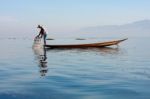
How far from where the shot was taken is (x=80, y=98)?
392 inches

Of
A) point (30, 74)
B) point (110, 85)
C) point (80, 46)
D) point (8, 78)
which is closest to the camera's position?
point (110, 85)

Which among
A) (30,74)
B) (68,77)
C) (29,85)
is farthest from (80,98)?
(30,74)

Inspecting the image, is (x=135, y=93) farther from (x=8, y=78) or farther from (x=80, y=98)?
(x=8, y=78)

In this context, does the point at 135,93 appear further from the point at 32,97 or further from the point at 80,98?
the point at 32,97

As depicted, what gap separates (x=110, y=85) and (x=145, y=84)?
1368 mm

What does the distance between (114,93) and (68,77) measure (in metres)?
3.91

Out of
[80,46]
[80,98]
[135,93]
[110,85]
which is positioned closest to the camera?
[80,98]

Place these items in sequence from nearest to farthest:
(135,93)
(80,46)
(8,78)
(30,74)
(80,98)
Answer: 1. (80,98)
2. (135,93)
3. (8,78)
4. (30,74)
5. (80,46)

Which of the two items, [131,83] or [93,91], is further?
[131,83]

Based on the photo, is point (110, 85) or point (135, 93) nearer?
point (135, 93)

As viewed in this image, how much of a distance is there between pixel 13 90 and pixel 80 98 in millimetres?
2566

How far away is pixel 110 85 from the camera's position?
39.9 feet

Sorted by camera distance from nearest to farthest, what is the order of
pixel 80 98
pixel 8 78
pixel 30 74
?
1. pixel 80 98
2. pixel 8 78
3. pixel 30 74

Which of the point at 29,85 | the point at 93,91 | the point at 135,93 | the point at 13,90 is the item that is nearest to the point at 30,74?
the point at 29,85
